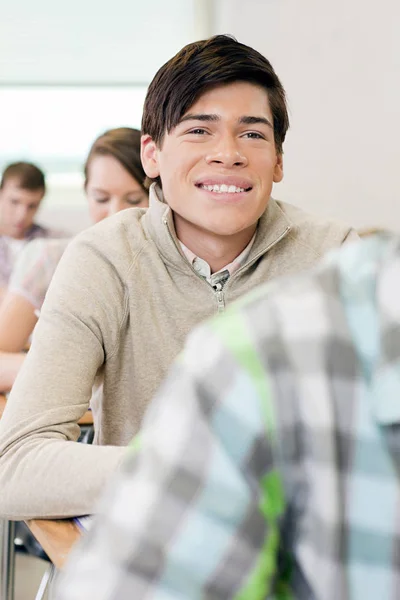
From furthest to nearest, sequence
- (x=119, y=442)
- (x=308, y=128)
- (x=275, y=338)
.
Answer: (x=308, y=128) → (x=119, y=442) → (x=275, y=338)

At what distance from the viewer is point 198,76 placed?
4.50ft

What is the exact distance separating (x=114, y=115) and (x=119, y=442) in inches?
129

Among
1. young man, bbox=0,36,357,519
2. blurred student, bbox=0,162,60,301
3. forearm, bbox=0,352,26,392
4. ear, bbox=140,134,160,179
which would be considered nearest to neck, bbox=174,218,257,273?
young man, bbox=0,36,357,519

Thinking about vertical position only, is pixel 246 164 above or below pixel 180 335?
above

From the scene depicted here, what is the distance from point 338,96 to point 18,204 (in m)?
1.41

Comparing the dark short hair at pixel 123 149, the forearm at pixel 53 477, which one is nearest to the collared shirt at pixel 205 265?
the forearm at pixel 53 477

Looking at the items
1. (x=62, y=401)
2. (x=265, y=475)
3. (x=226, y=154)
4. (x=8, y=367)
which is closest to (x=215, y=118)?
(x=226, y=154)

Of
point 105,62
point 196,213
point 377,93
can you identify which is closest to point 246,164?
point 196,213

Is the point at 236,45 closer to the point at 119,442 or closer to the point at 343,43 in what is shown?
the point at 119,442

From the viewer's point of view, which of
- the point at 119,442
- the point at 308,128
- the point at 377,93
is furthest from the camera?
the point at 308,128

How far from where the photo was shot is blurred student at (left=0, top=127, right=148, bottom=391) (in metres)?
2.28

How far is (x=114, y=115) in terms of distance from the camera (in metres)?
4.45

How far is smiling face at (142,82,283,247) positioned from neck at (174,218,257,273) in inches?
0.4

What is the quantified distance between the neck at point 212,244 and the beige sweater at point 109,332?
3cm
